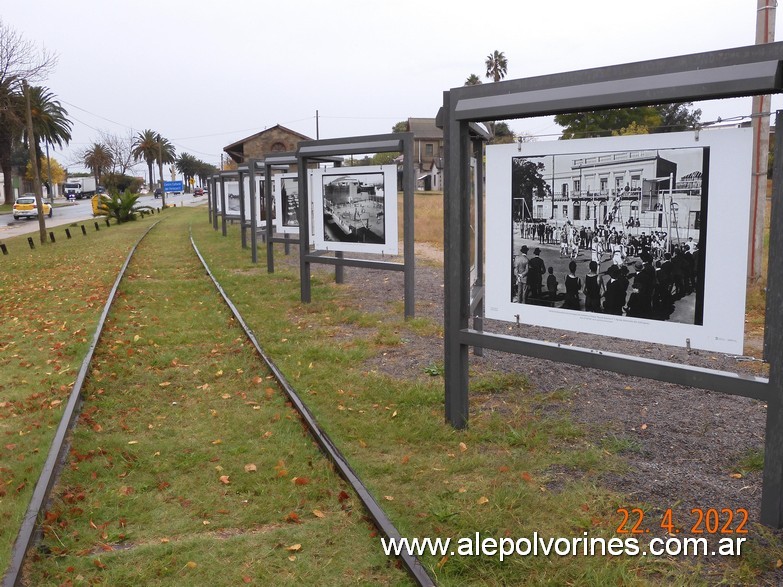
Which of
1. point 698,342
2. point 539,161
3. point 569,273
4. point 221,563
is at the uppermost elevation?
point 539,161

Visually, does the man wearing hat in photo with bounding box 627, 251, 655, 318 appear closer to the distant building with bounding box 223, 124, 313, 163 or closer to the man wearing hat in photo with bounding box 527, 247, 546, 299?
the man wearing hat in photo with bounding box 527, 247, 546, 299

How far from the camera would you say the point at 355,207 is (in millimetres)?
11219

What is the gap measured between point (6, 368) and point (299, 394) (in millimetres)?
3981

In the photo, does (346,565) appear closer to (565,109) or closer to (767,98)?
(565,109)

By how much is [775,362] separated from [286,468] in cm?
330

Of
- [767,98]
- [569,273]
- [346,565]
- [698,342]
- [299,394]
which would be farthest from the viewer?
[767,98]

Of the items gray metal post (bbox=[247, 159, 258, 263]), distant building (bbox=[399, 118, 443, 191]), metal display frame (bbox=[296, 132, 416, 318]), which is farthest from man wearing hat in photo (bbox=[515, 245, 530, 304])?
distant building (bbox=[399, 118, 443, 191])

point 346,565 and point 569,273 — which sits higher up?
point 569,273

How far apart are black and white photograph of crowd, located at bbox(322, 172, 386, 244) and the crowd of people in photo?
556 centimetres

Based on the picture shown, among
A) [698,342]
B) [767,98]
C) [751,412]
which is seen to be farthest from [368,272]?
[698,342]

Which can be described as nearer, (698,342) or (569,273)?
(698,342)

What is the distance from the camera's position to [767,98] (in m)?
12.0

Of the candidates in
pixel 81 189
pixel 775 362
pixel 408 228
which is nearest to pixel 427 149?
pixel 81 189

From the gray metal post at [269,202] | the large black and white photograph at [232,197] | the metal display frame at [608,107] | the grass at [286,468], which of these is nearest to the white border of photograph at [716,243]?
the metal display frame at [608,107]
